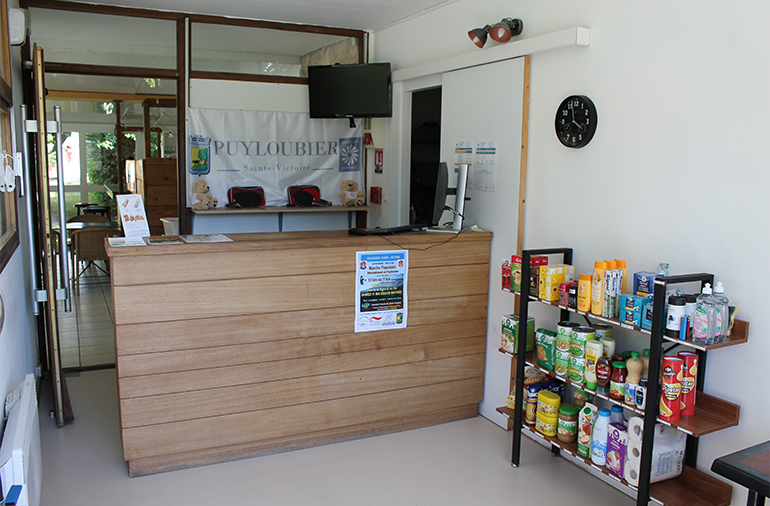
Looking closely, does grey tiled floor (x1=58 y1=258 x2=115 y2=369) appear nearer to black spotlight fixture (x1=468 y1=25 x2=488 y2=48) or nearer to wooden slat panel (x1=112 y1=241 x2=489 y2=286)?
wooden slat panel (x1=112 y1=241 x2=489 y2=286)

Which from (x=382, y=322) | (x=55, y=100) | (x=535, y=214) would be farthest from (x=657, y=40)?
(x=55, y=100)

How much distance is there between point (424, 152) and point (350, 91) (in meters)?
0.80

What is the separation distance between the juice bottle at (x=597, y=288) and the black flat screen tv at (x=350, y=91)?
102 inches

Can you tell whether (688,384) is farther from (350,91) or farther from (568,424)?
(350,91)

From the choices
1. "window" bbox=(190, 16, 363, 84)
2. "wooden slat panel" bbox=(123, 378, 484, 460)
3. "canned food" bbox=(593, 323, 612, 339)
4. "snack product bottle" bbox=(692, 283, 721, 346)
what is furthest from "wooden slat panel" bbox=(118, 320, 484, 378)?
"window" bbox=(190, 16, 363, 84)

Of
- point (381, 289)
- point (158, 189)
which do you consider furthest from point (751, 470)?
Result: point (158, 189)

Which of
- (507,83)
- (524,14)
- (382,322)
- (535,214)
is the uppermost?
(524,14)

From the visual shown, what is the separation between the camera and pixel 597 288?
2.65 meters

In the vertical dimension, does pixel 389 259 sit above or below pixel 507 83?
below

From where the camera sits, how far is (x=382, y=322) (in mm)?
3461

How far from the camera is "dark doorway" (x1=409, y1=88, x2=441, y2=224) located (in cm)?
462

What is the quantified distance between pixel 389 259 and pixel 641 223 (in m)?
1.34

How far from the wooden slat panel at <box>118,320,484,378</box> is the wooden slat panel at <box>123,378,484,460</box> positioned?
284mm

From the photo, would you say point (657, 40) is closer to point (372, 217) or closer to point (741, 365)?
point (741, 365)
